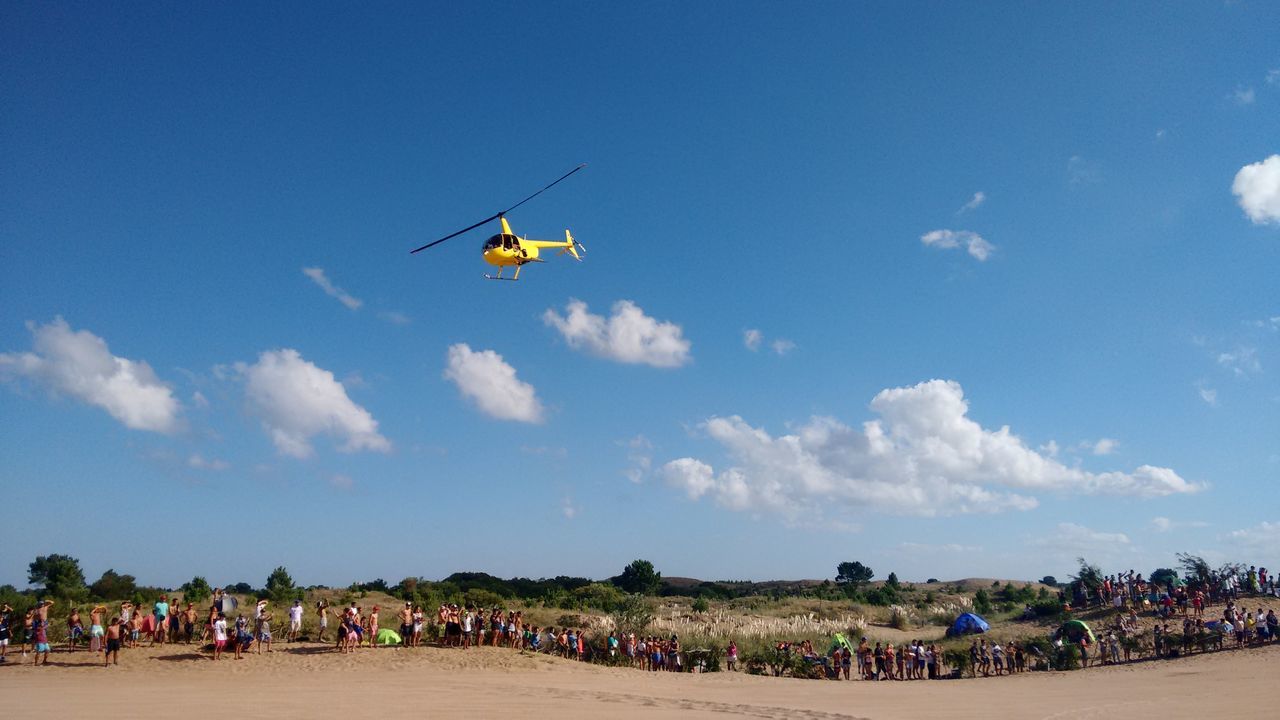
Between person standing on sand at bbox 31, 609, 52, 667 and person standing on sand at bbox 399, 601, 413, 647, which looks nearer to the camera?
person standing on sand at bbox 31, 609, 52, 667

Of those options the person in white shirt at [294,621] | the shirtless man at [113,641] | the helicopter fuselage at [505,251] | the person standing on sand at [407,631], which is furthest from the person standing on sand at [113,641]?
the helicopter fuselage at [505,251]

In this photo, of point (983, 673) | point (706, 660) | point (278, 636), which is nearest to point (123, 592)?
point (278, 636)

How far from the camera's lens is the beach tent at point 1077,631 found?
75.6 feet

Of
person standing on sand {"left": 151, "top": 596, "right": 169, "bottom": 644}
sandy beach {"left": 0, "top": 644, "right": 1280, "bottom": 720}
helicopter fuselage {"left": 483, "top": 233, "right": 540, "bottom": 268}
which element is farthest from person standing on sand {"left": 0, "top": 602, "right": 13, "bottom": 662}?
helicopter fuselage {"left": 483, "top": 233, "right": 540, "bottom": 268}

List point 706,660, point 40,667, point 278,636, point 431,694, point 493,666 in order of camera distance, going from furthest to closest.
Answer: point 706,660 < point 278,636 < point 493,666 < point 40,667 < point 431,694

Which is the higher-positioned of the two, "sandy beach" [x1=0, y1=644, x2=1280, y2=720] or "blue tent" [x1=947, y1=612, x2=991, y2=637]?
"sandy beach" [x1=0, y1=644, x2=1280, y2=720]

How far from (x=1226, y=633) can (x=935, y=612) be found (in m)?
15.5

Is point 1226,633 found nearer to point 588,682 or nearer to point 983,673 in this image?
point 983,673

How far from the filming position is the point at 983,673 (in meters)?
21.6

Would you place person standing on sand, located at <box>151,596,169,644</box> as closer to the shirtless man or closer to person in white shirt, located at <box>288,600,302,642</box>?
the shirtless man

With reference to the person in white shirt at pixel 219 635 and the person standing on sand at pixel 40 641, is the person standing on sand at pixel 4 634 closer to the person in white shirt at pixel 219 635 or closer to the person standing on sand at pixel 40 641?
the person standing on sand at pixel 40 641

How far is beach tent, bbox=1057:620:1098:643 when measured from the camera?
23.0m

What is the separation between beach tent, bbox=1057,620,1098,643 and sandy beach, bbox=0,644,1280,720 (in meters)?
2.06

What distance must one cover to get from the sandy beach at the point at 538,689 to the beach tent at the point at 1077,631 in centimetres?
206
